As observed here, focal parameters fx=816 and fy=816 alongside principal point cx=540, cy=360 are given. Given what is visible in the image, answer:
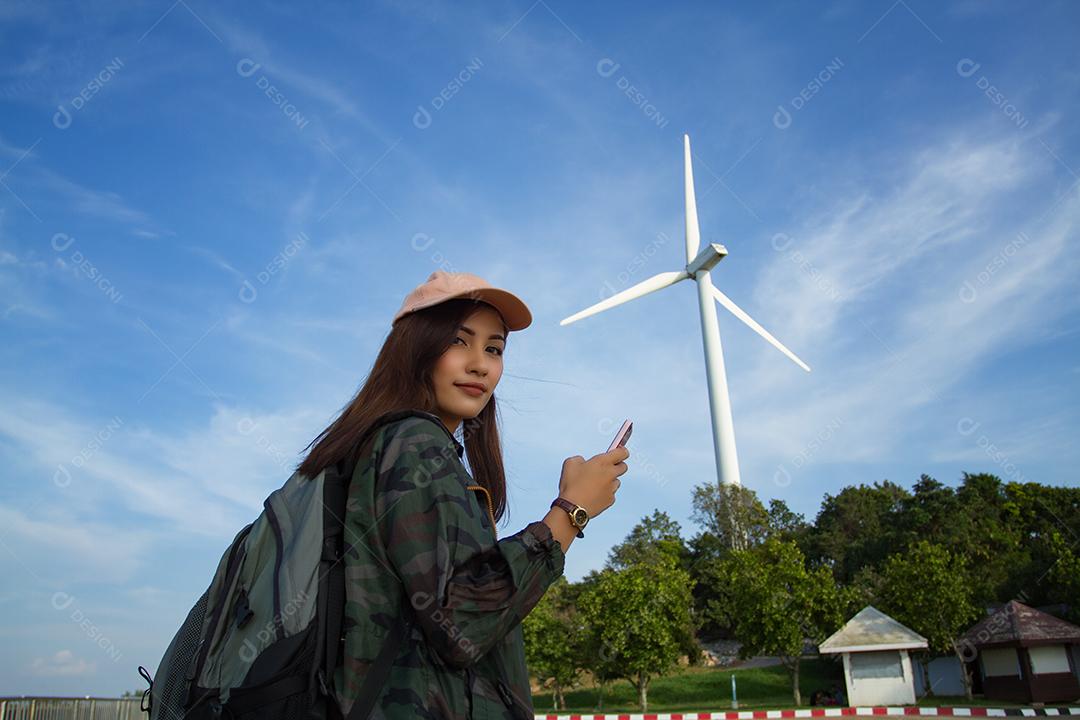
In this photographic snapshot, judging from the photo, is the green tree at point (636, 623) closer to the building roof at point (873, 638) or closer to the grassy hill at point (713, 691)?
the grassy hill at point (713, 691)

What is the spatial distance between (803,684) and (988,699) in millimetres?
10916

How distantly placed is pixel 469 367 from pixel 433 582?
37.2 inches

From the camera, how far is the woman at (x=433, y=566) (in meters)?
1.95

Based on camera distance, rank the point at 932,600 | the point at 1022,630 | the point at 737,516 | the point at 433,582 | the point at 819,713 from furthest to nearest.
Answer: the point at 737,516 → the point at 932,600 → the point at 1022,630 → the point at 819,713 → the point at 433,582

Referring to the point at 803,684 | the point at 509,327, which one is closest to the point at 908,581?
the point at 803,684

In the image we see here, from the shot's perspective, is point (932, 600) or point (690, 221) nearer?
point (932, 600)

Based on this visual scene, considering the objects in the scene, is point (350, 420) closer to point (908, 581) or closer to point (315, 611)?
point (315, 611)

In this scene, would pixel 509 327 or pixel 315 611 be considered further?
pixel 509 327

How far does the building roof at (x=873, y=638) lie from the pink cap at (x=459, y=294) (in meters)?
34.8

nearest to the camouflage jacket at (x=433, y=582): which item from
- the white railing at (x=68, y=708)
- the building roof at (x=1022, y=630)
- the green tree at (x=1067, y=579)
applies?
the white railing at (x=68, y=708)

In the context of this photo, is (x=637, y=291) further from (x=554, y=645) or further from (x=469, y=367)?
(x=469, y=367)

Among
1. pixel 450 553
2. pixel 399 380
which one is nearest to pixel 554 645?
pixel 399 380

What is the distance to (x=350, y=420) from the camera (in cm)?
240

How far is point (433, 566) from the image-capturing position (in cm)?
199
